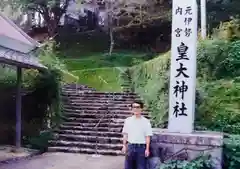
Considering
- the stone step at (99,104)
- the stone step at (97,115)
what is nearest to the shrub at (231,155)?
the stone step at (97,115)

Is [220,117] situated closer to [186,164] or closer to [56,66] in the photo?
[186,164]

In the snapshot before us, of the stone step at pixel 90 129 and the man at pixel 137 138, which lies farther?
the stone step at pixel 90 129

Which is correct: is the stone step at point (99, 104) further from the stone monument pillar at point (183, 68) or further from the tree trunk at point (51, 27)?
the tree trunk at point (51, 27)

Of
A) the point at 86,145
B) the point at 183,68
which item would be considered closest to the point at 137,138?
the point at 183,68

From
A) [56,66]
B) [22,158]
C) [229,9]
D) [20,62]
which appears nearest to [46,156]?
[22,158]

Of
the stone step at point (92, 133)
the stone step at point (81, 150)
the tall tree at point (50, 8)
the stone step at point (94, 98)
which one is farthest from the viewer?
the tall tree at point (50, 8)

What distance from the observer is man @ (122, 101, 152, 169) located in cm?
679

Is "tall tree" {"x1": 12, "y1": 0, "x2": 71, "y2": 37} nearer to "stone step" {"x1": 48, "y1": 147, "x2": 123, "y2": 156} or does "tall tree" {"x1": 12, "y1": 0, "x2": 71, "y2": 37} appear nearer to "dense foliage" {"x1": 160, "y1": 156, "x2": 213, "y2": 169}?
"stone step" {"x1": 48, "y1": 147, "x2": 123, "y2": 156}

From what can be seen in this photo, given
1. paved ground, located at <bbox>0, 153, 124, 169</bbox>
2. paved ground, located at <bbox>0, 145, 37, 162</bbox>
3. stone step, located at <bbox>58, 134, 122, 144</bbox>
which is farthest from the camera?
stone step, located at <bbox>58, 134, 122, 144</bbox>

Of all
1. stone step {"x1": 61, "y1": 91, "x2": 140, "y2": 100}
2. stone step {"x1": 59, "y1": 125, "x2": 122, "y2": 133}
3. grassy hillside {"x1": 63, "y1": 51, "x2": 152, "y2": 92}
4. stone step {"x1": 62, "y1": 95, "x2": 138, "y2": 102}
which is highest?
grassy hillside {"x1": 63, "y1": 51, "x2": 152, "y2": 92}

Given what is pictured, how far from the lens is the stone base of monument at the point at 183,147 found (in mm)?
7105

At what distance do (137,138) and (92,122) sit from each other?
6487 mm

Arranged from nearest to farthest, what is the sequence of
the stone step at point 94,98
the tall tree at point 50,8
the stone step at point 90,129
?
the stone step at point 90,129 → the stone step at point 94,98 → the tall tree at point 50,8

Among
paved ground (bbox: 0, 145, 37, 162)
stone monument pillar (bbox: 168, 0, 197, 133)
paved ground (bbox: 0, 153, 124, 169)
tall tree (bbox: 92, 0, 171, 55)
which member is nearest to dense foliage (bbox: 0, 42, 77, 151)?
paved ground (bbox: 0, 145, 37, 162)
